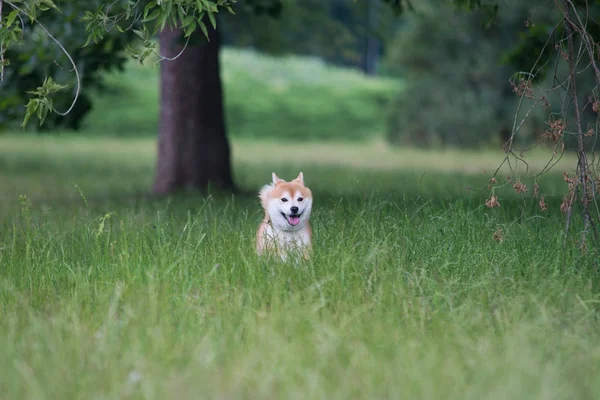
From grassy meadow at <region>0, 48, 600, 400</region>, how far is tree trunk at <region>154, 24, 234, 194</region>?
543 cm

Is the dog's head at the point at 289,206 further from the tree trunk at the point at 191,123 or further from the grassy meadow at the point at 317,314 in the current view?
the tree trunk at the point at 191,123

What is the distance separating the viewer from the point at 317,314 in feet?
18.0

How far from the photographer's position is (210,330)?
16.8 ft

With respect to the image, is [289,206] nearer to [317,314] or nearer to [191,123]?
[317,314]

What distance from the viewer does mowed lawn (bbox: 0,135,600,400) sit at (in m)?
4.37

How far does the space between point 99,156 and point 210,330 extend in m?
21.2

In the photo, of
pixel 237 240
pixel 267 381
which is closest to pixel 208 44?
pixel 237 240

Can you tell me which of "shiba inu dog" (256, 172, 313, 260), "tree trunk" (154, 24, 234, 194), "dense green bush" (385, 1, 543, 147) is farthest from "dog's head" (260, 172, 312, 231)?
"dense green bush" (385, 1, 543, 147)

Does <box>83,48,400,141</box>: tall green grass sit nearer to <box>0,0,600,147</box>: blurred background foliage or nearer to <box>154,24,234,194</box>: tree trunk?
<box>0,0,600,147</box>: blurred background foliage

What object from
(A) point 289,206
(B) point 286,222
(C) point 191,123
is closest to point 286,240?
(B) point 286,222

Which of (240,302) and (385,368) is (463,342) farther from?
(240,302)

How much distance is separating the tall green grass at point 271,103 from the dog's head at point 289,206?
29.0 meters

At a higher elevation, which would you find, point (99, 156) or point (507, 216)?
point (507, 216)

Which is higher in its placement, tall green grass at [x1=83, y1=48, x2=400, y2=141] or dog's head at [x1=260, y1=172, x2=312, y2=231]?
dog's head at [x1=260, y1=172, x2=312, y2=231]
